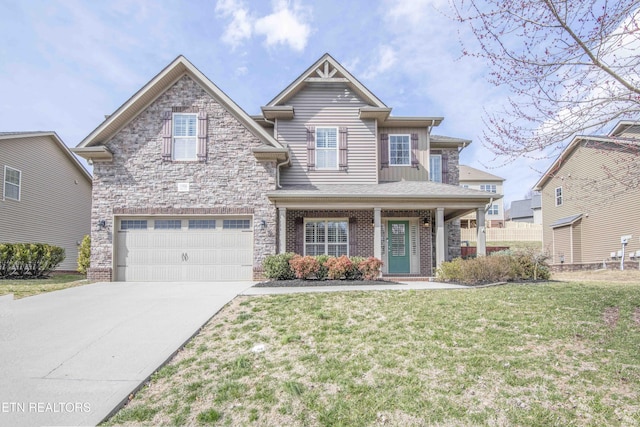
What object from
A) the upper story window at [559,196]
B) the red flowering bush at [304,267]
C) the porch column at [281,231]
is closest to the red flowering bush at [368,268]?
the red flowering bush at [304,267]

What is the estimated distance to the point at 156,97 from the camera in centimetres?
1294

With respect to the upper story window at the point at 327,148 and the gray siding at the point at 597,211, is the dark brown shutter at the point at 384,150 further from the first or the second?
the gray siding at the point at 597,211

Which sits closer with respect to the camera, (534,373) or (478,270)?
(534,373)

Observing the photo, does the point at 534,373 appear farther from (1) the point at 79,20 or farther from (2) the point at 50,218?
(2) the point at 50,218

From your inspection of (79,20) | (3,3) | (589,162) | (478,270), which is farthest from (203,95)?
(589,162)

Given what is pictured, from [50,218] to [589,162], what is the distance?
26404 millimetres

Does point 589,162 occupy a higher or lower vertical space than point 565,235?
higher

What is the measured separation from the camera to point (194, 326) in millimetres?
6652

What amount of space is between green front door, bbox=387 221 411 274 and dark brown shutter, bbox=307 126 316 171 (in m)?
3.72

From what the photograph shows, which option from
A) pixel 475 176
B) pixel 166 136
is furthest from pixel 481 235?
pixel 475 176

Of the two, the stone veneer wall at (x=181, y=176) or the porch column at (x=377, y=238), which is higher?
the stone veneer wall at (x=181, y=176)

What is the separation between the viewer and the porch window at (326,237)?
13984 mm

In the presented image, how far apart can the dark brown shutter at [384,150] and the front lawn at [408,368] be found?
8.35 metres

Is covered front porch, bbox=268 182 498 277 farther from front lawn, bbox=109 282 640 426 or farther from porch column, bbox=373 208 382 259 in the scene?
front lawn, bbox=109 282 640 426
